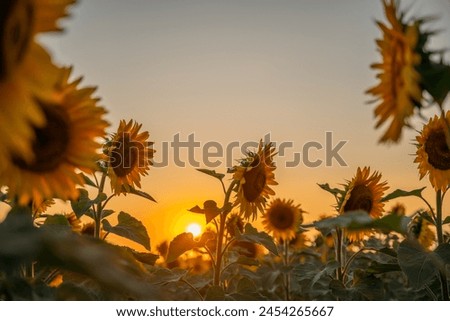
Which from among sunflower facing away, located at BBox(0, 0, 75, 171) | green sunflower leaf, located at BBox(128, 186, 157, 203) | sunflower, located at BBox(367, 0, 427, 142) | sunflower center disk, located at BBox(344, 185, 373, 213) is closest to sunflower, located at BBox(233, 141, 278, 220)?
sunflower center disk, located at BBox(344, 185, 373, 213)

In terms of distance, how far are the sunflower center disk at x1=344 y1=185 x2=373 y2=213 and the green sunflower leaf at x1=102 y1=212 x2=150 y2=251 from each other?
1239mm

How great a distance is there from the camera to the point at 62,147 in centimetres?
154

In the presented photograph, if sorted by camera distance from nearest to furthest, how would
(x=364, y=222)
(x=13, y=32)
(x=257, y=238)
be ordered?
(x=13, y=32), (x=364, y=222), (x=257, y=238)

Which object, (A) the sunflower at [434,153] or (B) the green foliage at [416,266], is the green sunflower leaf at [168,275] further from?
(A) the sunflower at [434,153]

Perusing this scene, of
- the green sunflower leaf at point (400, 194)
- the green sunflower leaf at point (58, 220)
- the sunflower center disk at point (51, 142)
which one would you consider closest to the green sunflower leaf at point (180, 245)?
the green sunflower leaf at point (58, 220)

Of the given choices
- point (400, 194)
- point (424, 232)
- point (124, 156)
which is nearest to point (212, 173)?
point (124, 156)

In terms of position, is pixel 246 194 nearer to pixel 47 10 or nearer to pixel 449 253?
pixel 449 253

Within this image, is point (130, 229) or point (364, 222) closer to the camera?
point (364, 222)

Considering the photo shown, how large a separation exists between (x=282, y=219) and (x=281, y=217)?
0.02 metres

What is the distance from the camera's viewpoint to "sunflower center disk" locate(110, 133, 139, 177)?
10.5ft

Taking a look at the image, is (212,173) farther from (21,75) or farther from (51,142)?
(21,75)

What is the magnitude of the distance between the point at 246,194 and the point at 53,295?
2269 millimetres

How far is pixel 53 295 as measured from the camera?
1.30 m

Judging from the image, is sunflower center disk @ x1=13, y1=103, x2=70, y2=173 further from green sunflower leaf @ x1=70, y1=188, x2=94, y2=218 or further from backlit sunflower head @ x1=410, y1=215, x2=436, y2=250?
backlit sunflower head @ x1=410, y1=215, x2=436, y2=250
